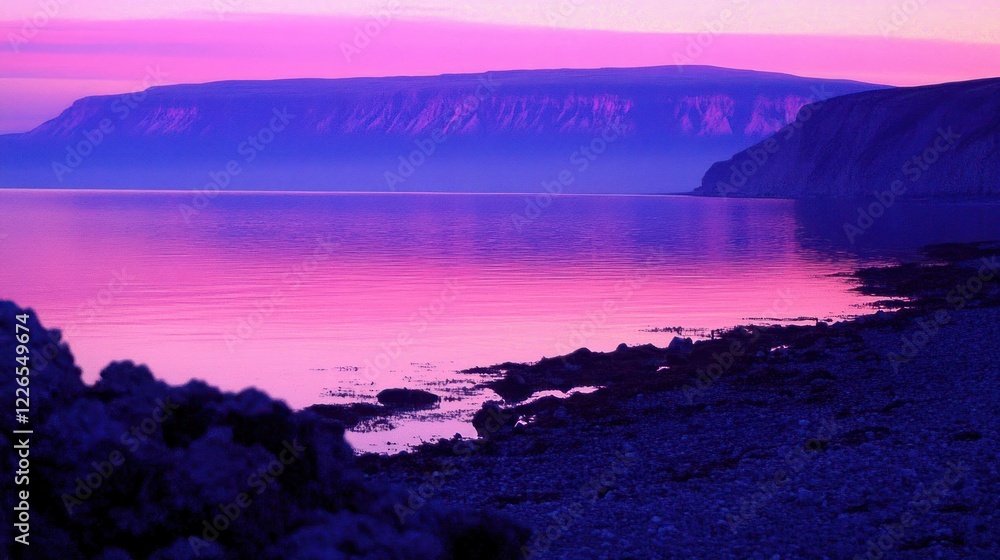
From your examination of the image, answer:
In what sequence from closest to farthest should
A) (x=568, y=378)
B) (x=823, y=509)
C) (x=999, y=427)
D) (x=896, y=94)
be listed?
(x=823, y=509)
(x=999, y=427)
(x=568, y=378)
(x=896, y=94)

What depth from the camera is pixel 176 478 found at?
21.8ft

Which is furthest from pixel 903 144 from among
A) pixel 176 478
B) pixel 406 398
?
pixel 176 478

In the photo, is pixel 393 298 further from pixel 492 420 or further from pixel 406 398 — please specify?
pixel 492 420

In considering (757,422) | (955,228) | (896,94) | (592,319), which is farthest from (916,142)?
(757,422)

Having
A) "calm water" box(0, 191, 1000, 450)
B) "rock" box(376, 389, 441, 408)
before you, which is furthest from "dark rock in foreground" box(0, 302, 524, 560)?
"rock" box(376, 389, 441, 408)

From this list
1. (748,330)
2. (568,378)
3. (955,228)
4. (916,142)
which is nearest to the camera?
(568,378)

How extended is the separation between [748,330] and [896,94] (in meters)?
174

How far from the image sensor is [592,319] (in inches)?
1246

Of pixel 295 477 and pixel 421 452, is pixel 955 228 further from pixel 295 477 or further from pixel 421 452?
pixel 295 477

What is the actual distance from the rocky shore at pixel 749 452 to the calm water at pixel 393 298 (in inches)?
102

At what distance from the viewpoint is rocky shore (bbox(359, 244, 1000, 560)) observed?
935cm

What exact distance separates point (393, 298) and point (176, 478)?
1231 inches

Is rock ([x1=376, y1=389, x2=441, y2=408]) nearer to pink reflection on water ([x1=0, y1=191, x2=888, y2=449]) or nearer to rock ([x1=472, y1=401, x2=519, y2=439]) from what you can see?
pink reflection on water ([x1=0, y1=191, x2=888, y2=449])

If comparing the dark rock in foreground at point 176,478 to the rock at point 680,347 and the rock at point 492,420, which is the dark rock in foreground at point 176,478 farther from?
the rock at point 680,347
